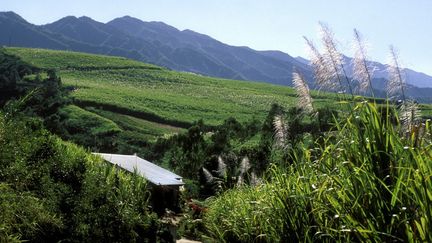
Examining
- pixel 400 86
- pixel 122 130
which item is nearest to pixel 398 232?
pixel 400 86

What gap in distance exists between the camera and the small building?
19984 mm

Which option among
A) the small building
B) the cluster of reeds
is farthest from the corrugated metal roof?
the cluster of reeds

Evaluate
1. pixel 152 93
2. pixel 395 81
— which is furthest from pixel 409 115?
pixel 152 93

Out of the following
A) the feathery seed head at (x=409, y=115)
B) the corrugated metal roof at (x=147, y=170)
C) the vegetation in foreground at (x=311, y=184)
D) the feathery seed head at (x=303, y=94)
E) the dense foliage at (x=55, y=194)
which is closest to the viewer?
the vegetation in foreground at (x=311, y=184)

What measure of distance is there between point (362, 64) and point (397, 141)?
1406 millimetres

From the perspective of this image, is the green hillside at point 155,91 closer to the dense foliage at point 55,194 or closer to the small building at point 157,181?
the small building at point 157,181

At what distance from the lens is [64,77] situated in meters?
108

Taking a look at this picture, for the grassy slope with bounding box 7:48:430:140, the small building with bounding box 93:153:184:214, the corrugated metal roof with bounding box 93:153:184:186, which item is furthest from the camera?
the grassy slope with bounding box 7:48:430:140

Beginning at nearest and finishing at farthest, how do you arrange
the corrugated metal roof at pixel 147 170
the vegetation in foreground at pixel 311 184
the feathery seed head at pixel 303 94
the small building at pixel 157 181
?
the vegetation in foreground at pixel 311 184, the feathery seed head at pixel 303 94, the small building at pixel 157 181, the corrugated metal roof at pixel 147 170

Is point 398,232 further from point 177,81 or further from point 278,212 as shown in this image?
point 177,81

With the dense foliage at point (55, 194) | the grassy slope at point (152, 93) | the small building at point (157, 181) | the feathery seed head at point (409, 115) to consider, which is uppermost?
the feathery seed head at point (409, 115)

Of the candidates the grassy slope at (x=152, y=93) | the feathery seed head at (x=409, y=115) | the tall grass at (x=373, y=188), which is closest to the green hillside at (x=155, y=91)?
the grassy slope at (x=152, y=93)

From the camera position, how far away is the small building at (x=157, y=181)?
19984 millimetres

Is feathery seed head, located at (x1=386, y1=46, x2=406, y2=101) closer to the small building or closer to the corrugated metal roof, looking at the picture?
the small building
